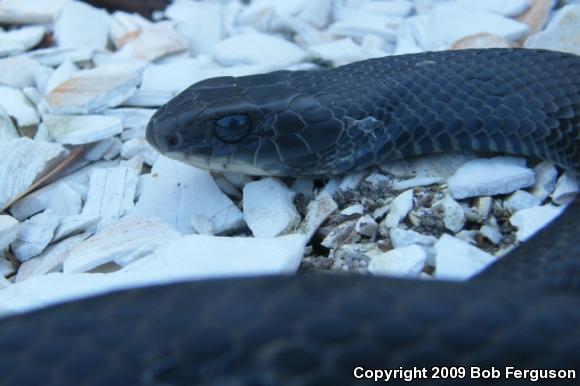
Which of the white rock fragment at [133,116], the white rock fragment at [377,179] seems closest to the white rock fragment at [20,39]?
the white rock fragment at [133,116]

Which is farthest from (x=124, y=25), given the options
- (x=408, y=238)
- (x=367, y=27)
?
(x=408, y=238)

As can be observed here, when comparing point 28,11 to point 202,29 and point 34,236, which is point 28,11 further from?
point 34,236

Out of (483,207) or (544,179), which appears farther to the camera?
(544,179)

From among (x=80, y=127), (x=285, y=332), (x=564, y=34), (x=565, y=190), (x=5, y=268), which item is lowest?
(x=5, y=268)

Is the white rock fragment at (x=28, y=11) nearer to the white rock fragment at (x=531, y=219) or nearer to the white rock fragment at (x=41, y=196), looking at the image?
the white rock fragment at (x=41, y=196)

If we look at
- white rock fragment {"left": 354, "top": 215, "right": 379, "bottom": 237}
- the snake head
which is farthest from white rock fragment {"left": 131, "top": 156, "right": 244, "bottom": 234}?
white rock fragment {"left": 354, "top": 215, "right": 379, "bottom": 237}

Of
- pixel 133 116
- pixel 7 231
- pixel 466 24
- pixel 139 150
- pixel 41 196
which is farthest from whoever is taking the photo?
pixel 466 24

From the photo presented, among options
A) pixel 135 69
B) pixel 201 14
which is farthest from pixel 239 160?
pixel 201 14
